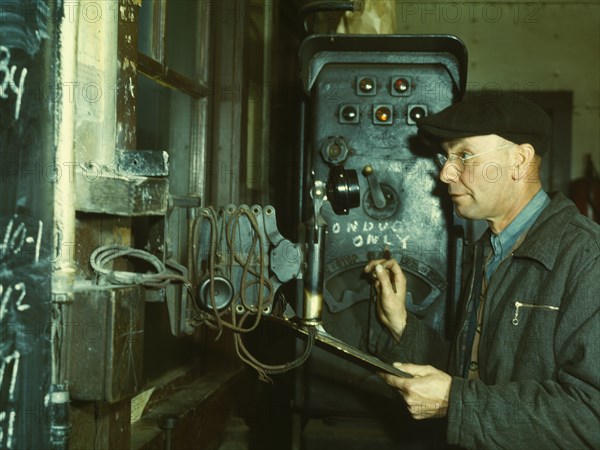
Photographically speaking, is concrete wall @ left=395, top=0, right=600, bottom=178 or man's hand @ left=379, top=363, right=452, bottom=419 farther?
concrete wall @ left=395, top=0, right=600, bottom=178

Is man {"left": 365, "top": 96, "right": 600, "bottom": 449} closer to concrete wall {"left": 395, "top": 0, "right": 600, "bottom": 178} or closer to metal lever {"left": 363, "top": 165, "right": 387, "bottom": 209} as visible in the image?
metal lever {"left": 363, "top": 165, "right": 387, "bottom": 209}

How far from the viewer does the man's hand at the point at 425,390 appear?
160 cm

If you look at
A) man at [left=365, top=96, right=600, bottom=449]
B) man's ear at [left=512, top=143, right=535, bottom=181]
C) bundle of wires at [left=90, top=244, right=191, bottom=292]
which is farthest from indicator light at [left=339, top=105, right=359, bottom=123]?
bundle of wires at [left=90, top=244, right=191, bottom=292]

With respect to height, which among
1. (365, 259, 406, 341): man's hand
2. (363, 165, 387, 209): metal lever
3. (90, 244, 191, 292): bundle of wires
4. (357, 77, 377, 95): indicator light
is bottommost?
(365, 259, 406, 341): man's hand

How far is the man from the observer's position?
148 centimetres

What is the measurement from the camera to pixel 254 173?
3.00 m

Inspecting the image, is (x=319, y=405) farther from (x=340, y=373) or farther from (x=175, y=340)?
(x=175, y=340)

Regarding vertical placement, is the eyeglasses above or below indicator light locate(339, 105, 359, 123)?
below

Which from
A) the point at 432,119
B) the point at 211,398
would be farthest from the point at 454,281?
the point at 211,398

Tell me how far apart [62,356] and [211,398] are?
141 cm

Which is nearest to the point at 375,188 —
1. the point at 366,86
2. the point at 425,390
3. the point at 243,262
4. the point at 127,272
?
the point at 366,86

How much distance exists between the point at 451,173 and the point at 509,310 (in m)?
0.47

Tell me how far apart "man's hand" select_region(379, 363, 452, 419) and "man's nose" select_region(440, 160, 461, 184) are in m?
0.59

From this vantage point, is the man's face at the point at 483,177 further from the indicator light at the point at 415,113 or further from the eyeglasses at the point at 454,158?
the indicator light at the point at 415,113
